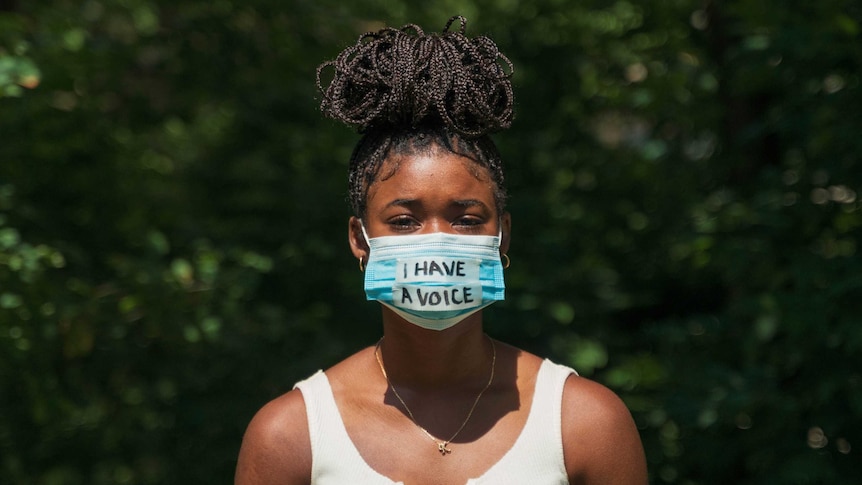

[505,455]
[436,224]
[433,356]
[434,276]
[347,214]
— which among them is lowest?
[505,455]

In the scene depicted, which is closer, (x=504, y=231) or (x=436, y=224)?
(x=436, y=224)

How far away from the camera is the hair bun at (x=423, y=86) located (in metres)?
2.44

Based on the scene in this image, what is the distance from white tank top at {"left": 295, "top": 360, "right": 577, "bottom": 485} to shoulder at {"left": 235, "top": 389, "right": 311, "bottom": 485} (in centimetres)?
2

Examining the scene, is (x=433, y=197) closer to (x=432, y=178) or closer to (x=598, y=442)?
(x=432, y=178)

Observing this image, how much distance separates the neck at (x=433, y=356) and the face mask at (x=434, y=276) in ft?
0.35

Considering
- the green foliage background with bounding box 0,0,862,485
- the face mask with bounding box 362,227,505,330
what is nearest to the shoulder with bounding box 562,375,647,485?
the face mask with bounding box 362,227,505,330

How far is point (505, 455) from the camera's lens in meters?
2.44

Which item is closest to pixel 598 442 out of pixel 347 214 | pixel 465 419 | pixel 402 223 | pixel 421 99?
pixel 465 419

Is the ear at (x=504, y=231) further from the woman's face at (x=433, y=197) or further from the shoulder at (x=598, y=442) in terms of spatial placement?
the shoulder at (x=598, y=442)

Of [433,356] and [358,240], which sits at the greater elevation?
[358,240]

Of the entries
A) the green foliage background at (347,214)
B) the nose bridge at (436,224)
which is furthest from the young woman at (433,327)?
the green foliage background at (347,214)

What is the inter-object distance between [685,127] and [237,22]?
1.97 m

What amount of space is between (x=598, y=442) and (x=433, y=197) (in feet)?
2.18

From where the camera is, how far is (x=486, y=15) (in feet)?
15.7
